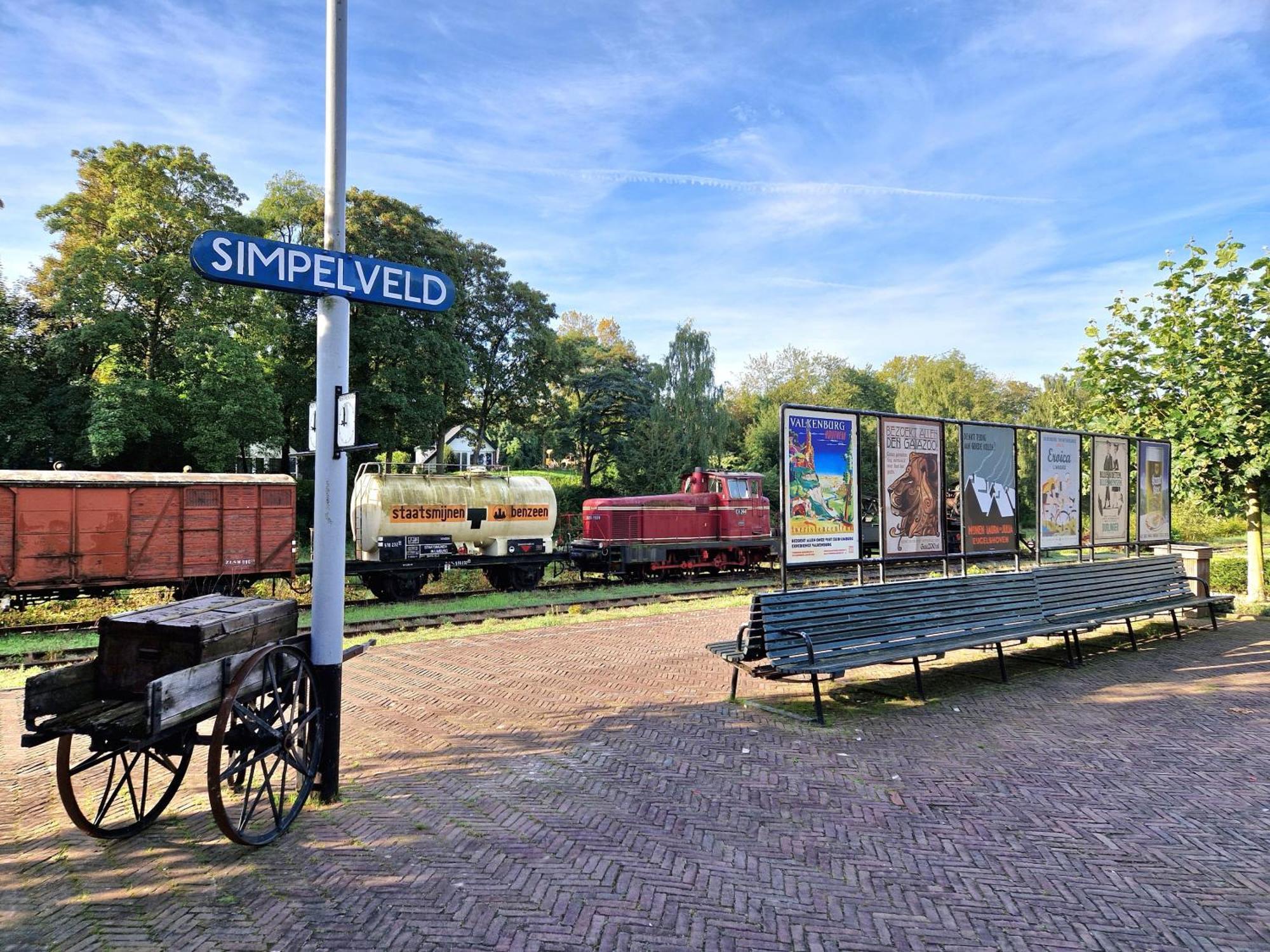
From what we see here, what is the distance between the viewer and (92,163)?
24703 mm

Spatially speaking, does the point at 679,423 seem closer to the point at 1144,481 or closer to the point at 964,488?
the point at 1144,481

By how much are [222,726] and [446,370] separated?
26011mm

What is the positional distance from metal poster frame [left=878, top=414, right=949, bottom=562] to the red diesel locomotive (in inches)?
403

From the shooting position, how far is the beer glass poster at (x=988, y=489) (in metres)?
9.48

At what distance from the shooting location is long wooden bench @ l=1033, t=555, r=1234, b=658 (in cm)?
898

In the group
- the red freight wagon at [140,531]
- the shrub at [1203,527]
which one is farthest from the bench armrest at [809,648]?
the shrub at [1203,527]

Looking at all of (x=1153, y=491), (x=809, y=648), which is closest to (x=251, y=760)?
(x=809, y=648)

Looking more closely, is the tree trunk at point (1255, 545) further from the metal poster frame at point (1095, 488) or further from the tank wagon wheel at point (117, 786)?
the tank wagon wheel at point (117, 786)

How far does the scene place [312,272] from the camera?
4809 millimetres

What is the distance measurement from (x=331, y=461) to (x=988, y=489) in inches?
330

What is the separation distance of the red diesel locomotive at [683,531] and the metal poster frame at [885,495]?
33.6 ft

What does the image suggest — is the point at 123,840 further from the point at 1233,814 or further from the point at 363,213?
the point at 363,213

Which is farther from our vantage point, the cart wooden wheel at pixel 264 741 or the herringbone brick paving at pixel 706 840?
the cart wooden wheel at pixel 264 741

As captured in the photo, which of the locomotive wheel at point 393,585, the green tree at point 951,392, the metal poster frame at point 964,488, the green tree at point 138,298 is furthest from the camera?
the green tree at point 951,392
